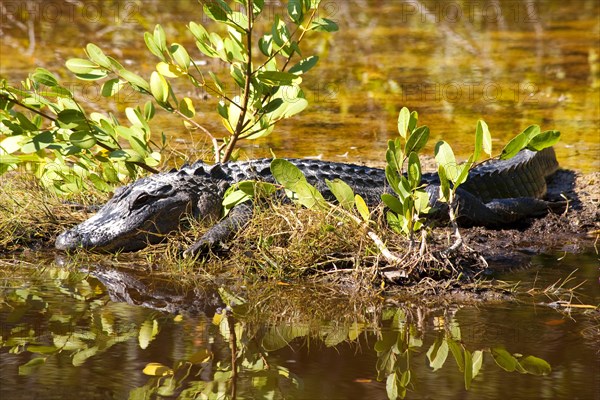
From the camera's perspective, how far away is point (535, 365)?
10.4 feet

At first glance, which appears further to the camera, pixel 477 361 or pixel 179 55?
pixel 179 55

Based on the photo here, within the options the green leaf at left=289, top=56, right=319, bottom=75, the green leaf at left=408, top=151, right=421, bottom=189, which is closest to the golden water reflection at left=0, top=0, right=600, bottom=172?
the green leaf at left=289, top=56, right=319, bottom=75

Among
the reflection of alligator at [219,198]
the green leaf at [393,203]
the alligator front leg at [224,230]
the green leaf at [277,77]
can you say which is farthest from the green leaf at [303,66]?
the green leaf at [393,203]

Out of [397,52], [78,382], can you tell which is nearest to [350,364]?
[78,382]

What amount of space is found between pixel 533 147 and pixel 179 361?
2.04m

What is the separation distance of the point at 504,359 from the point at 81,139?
251cm

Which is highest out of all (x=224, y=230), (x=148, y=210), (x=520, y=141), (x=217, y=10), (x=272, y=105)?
(x=217, y=10)

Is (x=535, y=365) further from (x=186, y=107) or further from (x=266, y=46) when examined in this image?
(x=186, y=107)

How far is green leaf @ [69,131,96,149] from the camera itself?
15.5 feet

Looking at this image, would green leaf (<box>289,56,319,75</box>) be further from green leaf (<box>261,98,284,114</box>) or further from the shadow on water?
the shadow on water

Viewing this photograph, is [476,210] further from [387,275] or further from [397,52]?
[397,52]

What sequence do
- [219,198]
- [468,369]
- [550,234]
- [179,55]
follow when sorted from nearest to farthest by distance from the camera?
[468,369] → [179,55] → [219,198] → [550,234]

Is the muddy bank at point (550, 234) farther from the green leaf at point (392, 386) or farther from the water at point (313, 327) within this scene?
the green leaf at point (392, 386)

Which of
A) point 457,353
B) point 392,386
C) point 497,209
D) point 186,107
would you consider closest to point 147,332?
point 392,386
